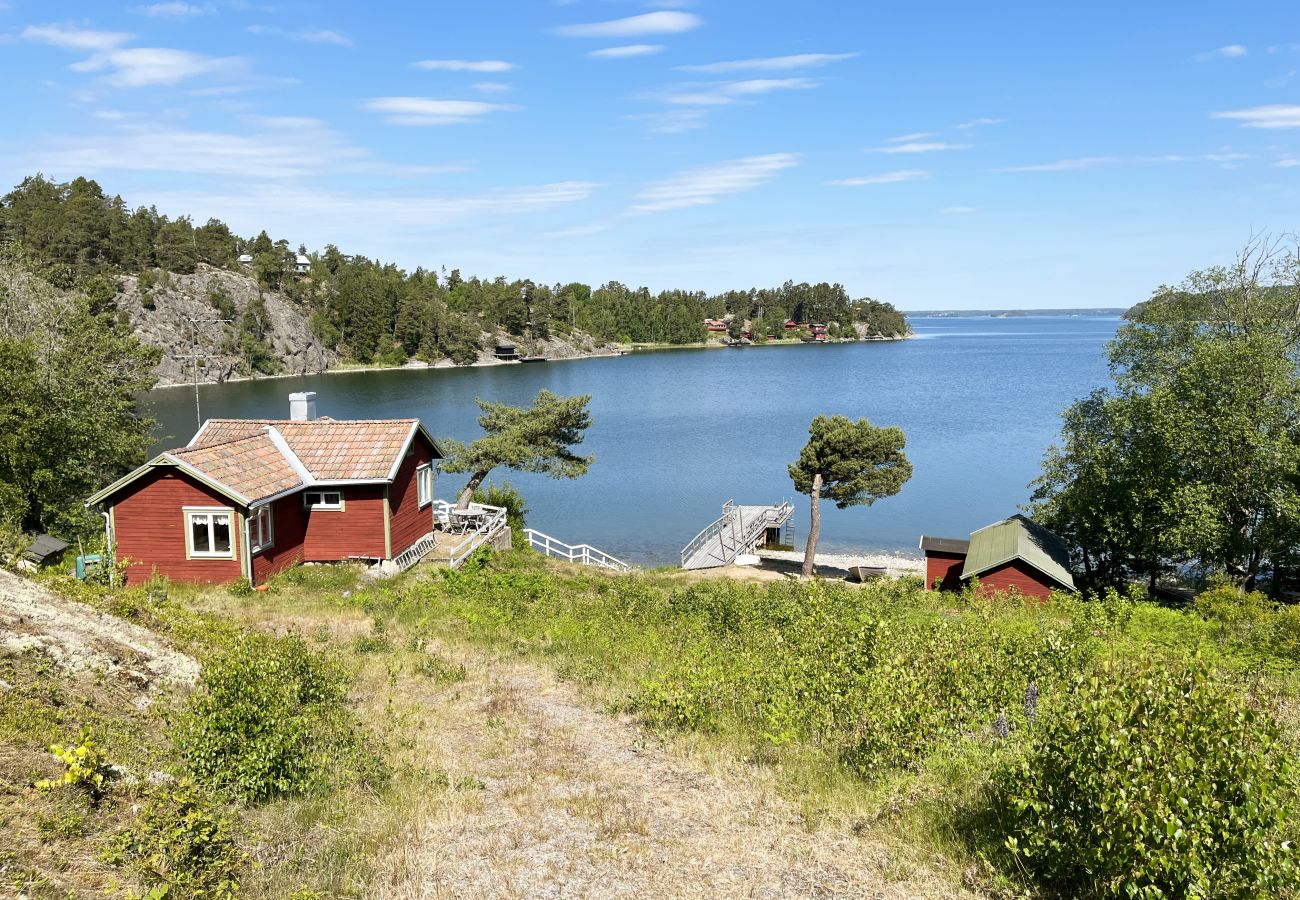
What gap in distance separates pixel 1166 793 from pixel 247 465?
23.5m

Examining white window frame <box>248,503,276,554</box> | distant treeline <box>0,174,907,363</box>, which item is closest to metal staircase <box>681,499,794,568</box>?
white window frame <box>248,503,276,554</box>

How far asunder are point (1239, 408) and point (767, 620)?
18.6 metres

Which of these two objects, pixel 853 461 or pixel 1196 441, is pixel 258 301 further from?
pixel 1196 441

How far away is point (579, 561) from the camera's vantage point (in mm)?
35531

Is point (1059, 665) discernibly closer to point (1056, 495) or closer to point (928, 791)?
point (928, 791)

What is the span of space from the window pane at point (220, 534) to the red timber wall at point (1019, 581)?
73.1 feet

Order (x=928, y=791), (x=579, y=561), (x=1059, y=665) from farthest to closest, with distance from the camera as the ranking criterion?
(x=579, y=561) < (x=1059, y=665) < (x=928, y=791)

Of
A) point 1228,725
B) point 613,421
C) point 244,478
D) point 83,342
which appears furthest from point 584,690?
point 613,421

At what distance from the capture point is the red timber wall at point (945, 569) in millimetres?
29828

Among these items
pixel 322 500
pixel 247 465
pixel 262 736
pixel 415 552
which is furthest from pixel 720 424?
pixel 262 736

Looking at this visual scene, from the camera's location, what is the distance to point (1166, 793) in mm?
→ 5832

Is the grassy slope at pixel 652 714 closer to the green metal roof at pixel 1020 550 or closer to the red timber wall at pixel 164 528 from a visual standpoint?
the red timber wall at pixel 164 528

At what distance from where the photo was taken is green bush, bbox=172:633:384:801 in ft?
29.1

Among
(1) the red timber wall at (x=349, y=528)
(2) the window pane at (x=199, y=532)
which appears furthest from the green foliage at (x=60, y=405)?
(1) the red timber wall at (x=349, y=528)
